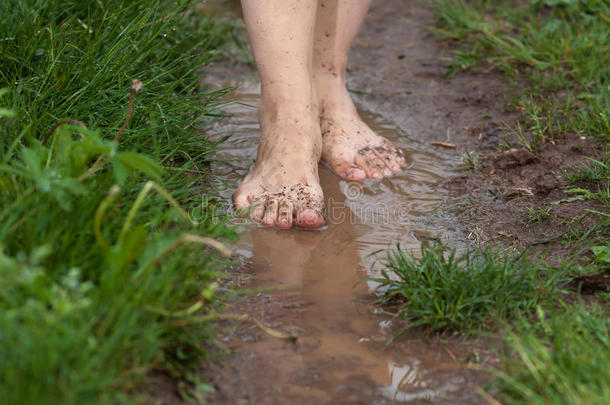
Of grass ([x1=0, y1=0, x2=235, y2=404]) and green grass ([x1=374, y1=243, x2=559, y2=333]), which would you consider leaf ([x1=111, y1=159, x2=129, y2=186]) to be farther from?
green grass ([x1=374, y1=243, x2=559, y2=333])

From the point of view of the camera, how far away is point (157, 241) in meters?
1.54

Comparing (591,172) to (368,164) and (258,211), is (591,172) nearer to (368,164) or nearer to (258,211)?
(368,164)

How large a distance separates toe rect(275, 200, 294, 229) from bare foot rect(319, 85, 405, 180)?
1.43ft

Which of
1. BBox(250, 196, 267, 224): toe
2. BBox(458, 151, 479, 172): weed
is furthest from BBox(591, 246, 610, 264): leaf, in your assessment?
BBox(250, 196, 267, 224): toe

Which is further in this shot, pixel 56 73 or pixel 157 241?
pixel 56 73

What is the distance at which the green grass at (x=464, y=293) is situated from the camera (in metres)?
1.74

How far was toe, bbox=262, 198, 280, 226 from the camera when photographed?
234 centimetres

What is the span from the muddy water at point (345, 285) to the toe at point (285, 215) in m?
0.02

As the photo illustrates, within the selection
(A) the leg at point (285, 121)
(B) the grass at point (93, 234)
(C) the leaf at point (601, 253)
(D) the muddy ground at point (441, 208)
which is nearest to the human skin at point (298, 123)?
(A) the leg at point (285, 121)

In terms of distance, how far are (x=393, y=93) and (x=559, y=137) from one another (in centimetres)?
93

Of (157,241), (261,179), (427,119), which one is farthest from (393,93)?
(157,241)

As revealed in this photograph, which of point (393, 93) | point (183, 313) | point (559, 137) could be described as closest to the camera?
point (183, 313)

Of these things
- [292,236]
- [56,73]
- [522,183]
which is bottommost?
[292,236]

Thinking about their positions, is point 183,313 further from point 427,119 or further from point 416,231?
point 427,119
